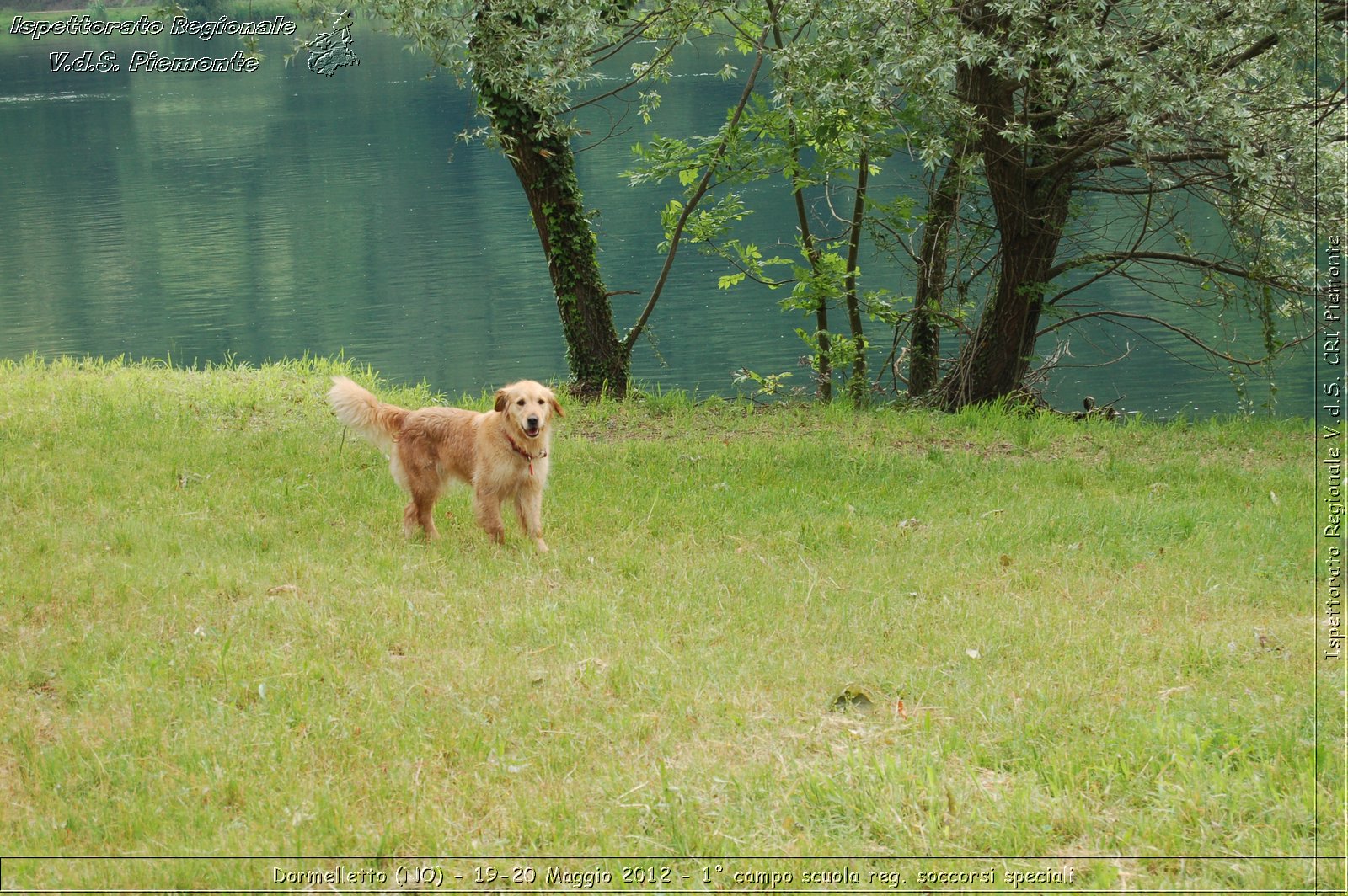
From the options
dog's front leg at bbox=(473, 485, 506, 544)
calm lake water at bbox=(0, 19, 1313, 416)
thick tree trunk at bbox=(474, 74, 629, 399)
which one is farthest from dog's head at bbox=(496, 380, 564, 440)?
thick tree trunk at bbox=(474, 74, 629, 399)

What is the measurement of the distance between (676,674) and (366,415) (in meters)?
3.91

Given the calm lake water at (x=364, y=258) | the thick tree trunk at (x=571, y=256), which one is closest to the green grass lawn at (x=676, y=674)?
the thick tree trunk at (x=571, y=256)

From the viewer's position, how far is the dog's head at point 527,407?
7.19 metres

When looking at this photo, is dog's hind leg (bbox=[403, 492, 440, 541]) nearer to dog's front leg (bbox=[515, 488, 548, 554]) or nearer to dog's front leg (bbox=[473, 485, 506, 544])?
dog's front leg (bbox=[473, 485, 506, 544])

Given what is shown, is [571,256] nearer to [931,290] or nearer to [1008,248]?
[931,290]

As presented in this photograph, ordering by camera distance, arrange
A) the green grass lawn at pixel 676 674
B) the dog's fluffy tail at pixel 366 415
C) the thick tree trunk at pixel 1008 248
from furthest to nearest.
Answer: the thick tree trunk at pixel 1008 248 → the dog's fluffy tail at pixel 366 415 → the green grass lawn at pixel 676 674

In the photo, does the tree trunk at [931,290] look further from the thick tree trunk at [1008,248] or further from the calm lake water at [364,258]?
the calm lake water at [364,258]

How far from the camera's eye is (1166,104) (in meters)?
8.99

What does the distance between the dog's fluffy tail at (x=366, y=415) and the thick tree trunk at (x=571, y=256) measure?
5276 mm

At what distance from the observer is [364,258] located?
28.2 meters

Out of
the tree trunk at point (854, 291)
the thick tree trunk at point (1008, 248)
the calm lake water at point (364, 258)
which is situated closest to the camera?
the thick tree trunk at point (1008, 248)

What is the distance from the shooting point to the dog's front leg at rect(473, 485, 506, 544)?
743 cm

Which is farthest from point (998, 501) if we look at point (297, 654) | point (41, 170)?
point (41, 170)

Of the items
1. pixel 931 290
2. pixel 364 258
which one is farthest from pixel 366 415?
pixel 364 258
